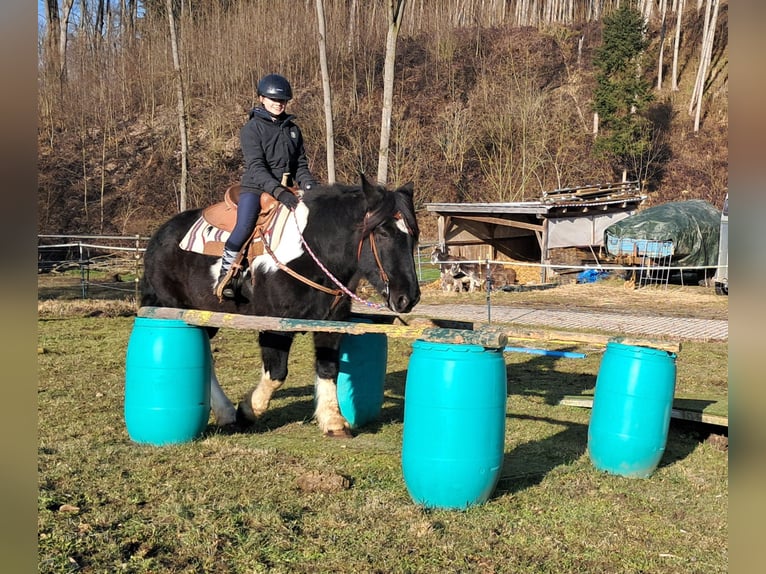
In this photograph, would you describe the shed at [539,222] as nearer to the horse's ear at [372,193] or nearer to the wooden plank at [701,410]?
the wooden plank at [701,410]

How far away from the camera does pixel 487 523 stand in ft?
12.8

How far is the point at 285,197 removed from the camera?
569 cm

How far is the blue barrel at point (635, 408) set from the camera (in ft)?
15.6

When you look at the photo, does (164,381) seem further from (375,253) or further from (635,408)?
(635,408)

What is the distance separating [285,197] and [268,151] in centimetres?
65

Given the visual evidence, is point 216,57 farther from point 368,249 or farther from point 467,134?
point 368,249

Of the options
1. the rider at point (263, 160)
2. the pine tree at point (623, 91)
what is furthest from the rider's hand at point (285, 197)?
the pine tree at point (623, 91)

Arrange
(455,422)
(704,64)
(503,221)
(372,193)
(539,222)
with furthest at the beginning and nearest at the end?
(704,64) → (539,222) → (503,221) → (372,193) → (455,422)

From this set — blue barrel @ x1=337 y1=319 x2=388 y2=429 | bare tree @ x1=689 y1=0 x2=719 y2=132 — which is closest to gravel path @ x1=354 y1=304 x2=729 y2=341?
blue barrel @ x1=337 y1=319 x2=388 y2=429

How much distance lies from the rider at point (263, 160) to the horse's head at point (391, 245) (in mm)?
800

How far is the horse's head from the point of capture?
5.11m

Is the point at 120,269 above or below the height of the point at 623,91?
below

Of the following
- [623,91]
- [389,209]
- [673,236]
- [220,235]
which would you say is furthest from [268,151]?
[623,91]

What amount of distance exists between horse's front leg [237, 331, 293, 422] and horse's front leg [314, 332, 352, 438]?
288 mm
